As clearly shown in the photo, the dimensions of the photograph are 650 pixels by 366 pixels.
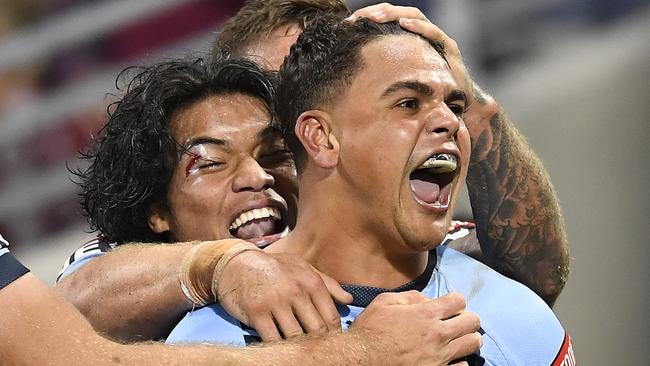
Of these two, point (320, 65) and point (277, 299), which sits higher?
point (320, 65)

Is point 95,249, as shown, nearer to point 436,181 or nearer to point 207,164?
point 207,164

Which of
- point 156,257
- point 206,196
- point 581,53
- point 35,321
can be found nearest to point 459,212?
point 581,53

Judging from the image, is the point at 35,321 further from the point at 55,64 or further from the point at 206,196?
the point at 55,64

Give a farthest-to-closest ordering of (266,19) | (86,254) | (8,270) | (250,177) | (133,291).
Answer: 1. (266,19)
2. (86,254)
3. (250,177)
4. (133,291)
5. (8,270)

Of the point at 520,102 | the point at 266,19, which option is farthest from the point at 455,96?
the point at 520,102

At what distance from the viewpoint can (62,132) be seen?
4836 mm

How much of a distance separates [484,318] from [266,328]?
0.45 meters

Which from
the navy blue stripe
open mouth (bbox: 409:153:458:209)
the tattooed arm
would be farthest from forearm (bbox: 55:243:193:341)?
the tattooed arm

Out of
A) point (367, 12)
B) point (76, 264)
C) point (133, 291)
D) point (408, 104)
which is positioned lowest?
point (76, 264)

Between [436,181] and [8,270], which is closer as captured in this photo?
[8,270]

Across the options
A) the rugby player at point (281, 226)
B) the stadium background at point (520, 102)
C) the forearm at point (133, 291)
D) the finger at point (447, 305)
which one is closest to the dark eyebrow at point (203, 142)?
the rugby player at point (281, 226)

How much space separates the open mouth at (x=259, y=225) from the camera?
2828 mm

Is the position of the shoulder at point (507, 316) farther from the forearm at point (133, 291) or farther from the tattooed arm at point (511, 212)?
the forearm at point (133, 291)

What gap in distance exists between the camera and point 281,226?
287cm
